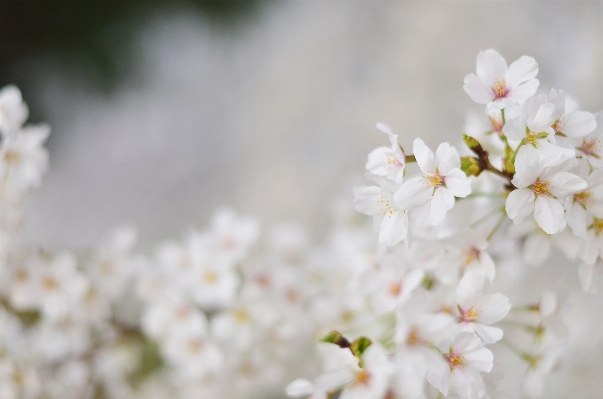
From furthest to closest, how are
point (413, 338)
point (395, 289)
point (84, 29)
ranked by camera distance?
1. point (84, 29)
2. point (395, 289)
3. point (413, 338)

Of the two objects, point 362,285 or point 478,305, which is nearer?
point 478,305

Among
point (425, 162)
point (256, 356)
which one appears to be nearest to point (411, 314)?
point (425, 162)

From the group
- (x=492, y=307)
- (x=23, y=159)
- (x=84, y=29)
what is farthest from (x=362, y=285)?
(x=84, y=29)

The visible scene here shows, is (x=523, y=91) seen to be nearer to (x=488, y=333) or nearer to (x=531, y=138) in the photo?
(x=531, y=138)

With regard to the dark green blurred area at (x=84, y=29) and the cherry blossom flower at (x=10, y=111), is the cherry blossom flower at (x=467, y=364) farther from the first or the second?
the dark green blurred area at (x=84, y=29)

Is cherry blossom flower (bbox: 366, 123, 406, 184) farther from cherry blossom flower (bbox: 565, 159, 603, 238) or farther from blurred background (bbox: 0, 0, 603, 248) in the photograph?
blurred background (bbox: 0, 0, 603, 248)

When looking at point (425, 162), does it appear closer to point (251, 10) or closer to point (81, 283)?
point (81, 283)

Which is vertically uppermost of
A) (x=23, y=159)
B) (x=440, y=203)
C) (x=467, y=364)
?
(x=23, y=159)
